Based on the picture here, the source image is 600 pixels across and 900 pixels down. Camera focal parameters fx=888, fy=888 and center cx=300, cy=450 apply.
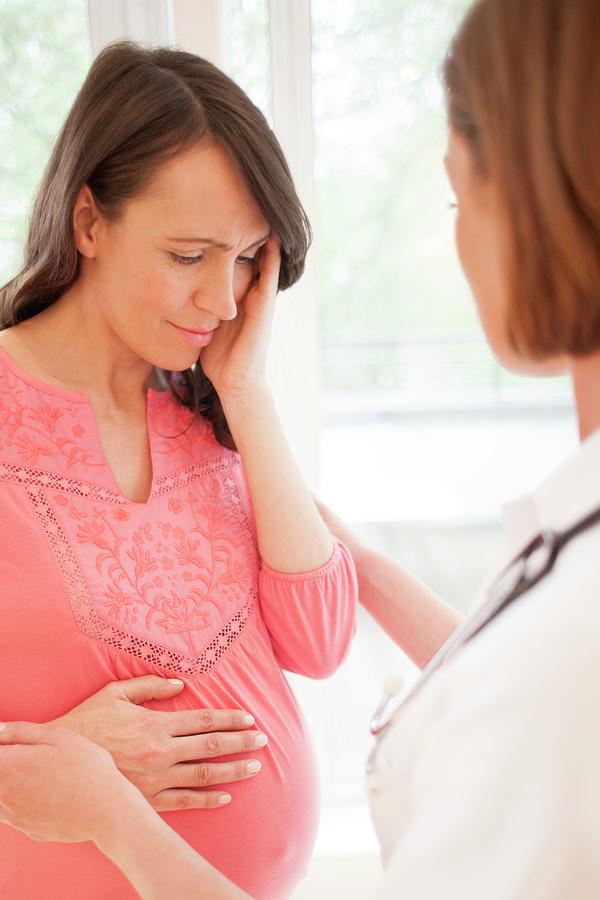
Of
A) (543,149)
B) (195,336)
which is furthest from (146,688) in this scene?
(543,149)

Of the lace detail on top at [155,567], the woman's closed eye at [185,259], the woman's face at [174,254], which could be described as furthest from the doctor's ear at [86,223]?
the lace detail on top at [155,567]

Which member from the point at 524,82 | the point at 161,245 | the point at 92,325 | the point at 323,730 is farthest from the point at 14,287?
the point at 323,730

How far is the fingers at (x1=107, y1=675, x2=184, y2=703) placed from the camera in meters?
1.23

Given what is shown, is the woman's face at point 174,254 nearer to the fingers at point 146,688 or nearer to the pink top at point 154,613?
the pink top at point 154,613

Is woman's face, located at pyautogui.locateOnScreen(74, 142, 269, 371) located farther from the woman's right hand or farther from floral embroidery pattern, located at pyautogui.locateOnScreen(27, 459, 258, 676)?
the woman's right hand

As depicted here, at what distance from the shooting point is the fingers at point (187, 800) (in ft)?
4.02

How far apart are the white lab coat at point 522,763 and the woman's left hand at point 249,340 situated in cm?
89

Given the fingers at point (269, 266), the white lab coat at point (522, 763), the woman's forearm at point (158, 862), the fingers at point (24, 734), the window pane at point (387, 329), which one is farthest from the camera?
the window pane at point (387, 329)

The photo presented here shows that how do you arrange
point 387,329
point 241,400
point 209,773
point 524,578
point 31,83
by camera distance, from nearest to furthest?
point 524,578
point 209,773
point 241,400
point 31,83
point 387,329

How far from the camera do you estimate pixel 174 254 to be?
1323mm

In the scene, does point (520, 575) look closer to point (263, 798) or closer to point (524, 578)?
point (524, 578)

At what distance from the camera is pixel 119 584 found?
4.21 ft

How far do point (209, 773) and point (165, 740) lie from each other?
8cm

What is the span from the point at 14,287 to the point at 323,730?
4.04 feet
